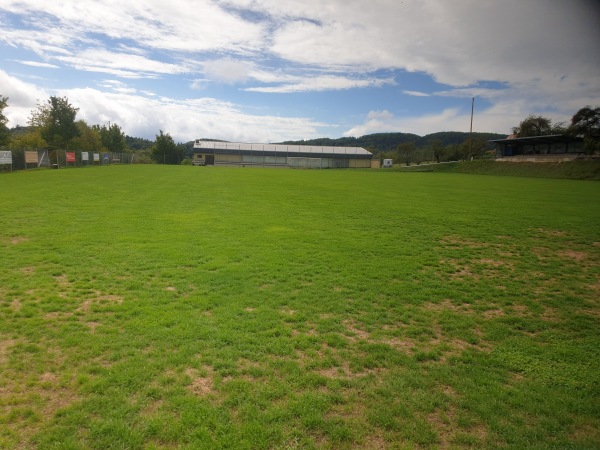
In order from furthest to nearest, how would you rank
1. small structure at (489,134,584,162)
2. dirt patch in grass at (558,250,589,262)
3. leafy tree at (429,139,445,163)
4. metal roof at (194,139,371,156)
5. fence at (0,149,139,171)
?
1. metal roof at (194,139,371,156)
2. leafy tree at (429,139,445,163)
3. small structure at (489,134,584,162)
4. fence at (0,149,139,171)
5. dirt patch in grass at (558,250,589,262)

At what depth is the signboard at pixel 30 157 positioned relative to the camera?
3993 cm

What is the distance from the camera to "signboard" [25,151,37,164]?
3993cm

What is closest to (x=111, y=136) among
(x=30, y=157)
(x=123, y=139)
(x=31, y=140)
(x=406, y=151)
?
(x=123, y=139)

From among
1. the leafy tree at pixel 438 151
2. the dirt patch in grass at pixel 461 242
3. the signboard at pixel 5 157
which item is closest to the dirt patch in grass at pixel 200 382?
the dirt patch in grass at pixel 461 242

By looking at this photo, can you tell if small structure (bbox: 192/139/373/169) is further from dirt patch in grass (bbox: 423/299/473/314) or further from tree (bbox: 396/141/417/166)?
dirt patch in grass (bbox: 423/299/473/314)

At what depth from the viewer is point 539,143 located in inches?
2950

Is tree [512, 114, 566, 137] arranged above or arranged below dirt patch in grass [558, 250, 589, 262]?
above

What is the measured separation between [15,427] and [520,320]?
7774 mm

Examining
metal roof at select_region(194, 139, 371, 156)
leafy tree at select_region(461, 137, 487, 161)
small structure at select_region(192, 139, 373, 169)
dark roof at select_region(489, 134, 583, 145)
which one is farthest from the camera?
metal roof at select_region(194, 139, 371, 156)

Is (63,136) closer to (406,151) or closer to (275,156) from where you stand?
(275,156)

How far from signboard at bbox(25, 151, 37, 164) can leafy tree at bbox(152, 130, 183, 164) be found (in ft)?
198

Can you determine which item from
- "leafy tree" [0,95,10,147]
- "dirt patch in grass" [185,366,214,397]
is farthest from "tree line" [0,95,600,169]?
"dirt patch in grass" [185,366,214,397]

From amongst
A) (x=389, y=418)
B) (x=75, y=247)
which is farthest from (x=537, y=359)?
(x=75, y=247)

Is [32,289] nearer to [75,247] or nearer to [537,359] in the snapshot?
[75,247]
